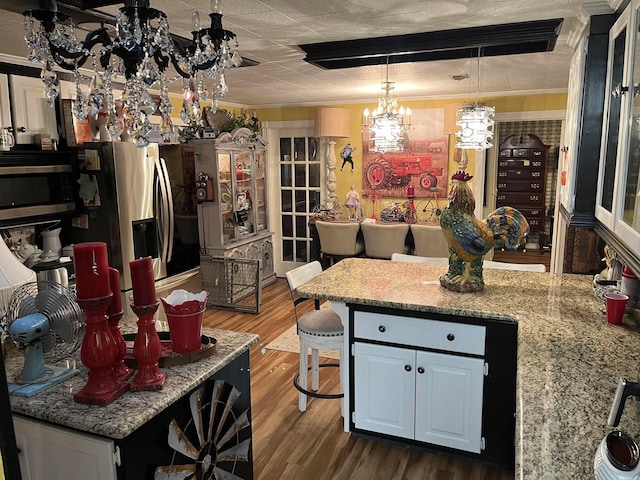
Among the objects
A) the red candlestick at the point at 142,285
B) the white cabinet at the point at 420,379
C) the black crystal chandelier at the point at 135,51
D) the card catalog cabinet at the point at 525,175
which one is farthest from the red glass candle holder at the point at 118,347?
the card catalog cabinet at the point at 525,175

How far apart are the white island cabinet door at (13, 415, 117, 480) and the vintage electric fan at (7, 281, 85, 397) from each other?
0.14 m

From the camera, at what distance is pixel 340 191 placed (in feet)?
21.1

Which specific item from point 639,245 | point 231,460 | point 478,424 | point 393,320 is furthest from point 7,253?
point 478,424

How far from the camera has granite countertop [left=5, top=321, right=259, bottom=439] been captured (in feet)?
4.78

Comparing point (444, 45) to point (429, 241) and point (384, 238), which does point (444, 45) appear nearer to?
point (429, 241)

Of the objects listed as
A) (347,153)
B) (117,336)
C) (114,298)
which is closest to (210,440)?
(117,336)

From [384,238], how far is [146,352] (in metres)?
3.94

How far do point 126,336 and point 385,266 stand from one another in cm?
181

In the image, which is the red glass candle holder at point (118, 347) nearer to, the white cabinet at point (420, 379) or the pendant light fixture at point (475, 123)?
the white cabinet at point (420, 379)

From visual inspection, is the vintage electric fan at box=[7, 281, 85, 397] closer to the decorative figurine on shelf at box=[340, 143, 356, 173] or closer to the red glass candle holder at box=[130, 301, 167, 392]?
the red glass candle holder at box=[130, 301, 167, 392]

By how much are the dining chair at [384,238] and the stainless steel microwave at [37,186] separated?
2.90 m

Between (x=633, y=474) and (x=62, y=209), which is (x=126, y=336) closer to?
(x=633, y=474)

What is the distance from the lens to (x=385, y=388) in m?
2.65

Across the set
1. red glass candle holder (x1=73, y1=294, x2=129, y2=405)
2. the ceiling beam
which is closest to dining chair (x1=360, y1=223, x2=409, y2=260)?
the ceiling beam
